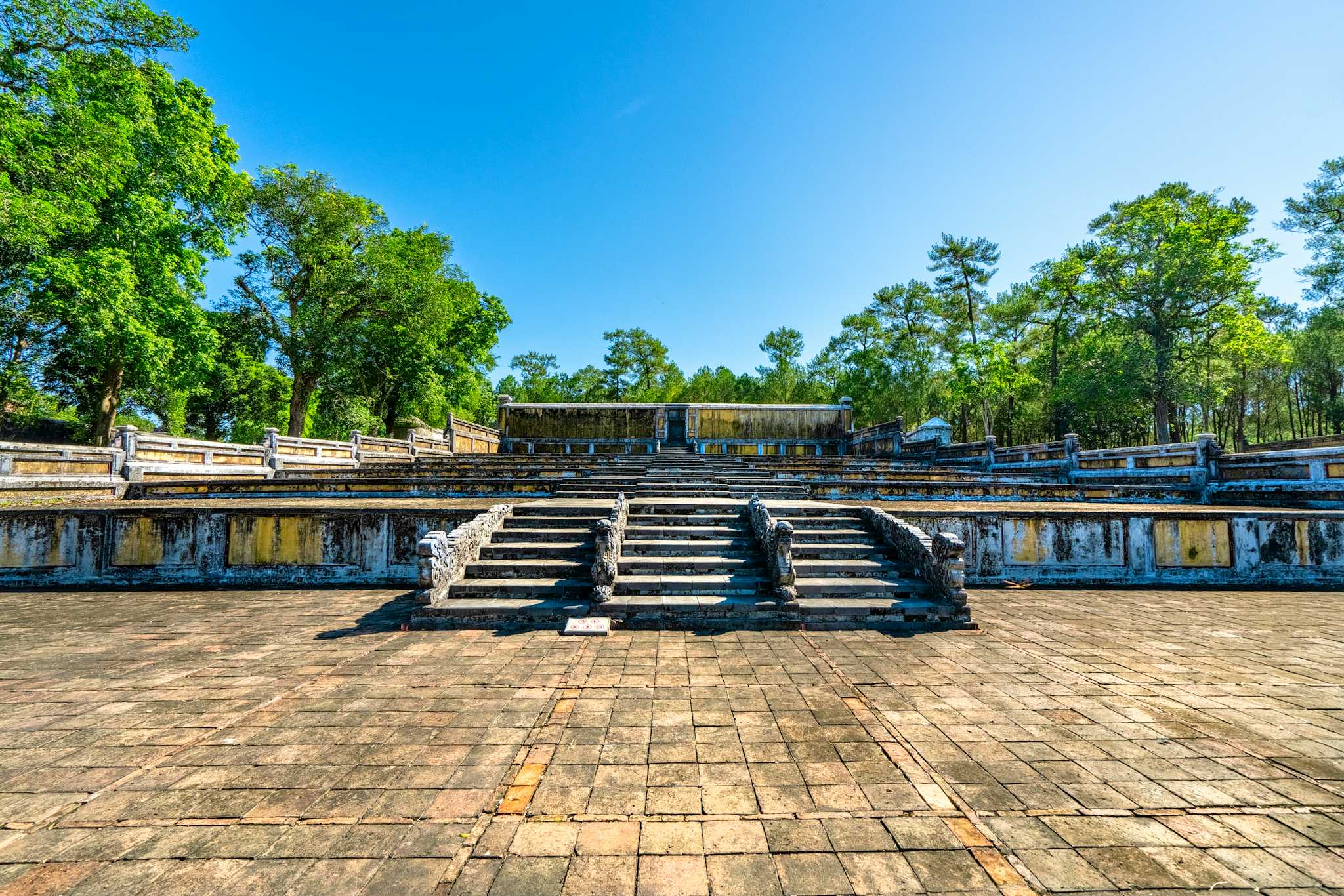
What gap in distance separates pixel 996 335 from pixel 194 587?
154 feet

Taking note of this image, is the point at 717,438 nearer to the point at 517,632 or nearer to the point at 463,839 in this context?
the point at 517,632

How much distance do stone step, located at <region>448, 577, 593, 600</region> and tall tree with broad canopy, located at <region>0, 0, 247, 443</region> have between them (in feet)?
67.7

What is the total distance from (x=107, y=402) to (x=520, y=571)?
90.5 ft

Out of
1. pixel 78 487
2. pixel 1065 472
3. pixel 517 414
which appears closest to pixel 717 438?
pixel 517 414

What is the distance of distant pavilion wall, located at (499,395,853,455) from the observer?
88.4 feet

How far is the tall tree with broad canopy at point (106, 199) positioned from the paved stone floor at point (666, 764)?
19.5 meters

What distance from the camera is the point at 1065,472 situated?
17562 millimetres

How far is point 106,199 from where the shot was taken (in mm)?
18562

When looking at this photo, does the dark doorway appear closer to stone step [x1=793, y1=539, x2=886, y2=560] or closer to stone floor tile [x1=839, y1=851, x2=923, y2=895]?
stone step [x1=793, y1=539, x2=886, y2=560]

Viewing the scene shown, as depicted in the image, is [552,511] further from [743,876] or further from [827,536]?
[743,876]

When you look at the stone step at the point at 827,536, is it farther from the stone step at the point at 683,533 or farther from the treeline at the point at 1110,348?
the treeline at the point at 1110,348

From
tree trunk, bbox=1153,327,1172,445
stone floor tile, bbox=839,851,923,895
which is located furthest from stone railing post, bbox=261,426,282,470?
tree trunk, bbox=1153,327,1172,445

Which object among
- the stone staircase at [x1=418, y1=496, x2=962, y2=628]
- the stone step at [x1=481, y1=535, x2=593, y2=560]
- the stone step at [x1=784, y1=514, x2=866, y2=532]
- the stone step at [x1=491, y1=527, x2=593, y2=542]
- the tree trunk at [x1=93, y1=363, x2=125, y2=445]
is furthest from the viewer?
→ the tree trunk at [x1=93, y1=363, x2=125, y2=445]

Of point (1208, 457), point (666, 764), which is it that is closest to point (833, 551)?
point (666, 764)
